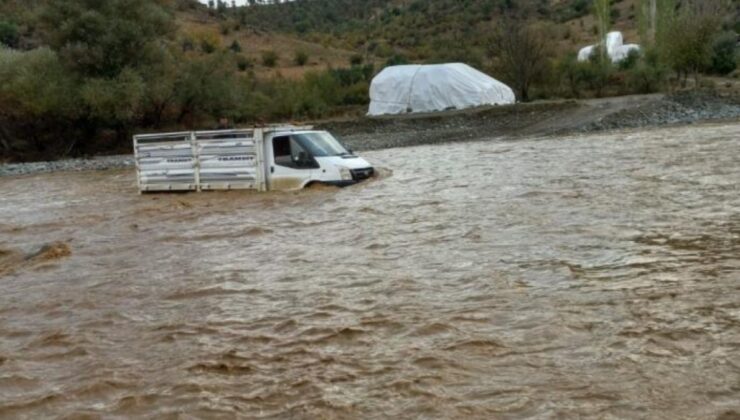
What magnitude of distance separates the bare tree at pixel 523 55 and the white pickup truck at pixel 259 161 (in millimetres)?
29015

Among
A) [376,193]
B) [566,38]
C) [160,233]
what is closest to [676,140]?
[376,193]

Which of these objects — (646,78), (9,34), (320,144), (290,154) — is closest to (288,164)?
(290,154)

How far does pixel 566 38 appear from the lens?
6944cm

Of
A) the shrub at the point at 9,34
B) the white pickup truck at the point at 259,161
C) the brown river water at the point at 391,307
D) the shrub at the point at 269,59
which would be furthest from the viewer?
the shrub at the point at 269,59

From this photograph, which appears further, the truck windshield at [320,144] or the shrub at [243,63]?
the shrub at [243,63]

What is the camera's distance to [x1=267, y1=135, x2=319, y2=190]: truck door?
16.2 m

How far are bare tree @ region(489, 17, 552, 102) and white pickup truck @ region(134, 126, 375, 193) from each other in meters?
29.0

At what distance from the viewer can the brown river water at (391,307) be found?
16.7ft

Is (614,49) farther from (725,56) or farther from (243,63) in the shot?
(243,63)

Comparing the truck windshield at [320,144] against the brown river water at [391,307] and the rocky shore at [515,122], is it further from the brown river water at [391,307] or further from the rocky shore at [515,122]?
the rocky shore at [515,122]

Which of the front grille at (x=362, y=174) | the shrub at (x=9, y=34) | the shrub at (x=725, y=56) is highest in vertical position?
the shrub at (x=9, y=34)

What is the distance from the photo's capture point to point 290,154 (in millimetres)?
16406

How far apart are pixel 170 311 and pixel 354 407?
11.0ft

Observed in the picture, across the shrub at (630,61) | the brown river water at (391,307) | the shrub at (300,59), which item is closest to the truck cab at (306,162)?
the brown river water at (391,307)
